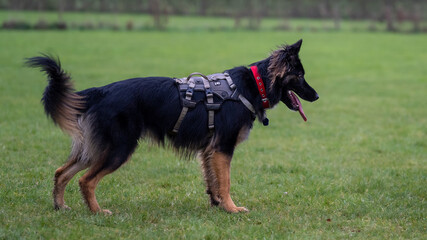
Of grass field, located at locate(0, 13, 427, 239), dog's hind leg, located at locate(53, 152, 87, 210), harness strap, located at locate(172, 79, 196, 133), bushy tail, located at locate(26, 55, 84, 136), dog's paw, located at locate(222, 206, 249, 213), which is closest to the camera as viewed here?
grass field, located at locate(0, 13, 427, 239)

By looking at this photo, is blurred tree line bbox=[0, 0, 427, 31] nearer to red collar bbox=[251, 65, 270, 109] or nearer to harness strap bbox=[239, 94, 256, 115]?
red collar bbox=[251, 65, 270, 109]

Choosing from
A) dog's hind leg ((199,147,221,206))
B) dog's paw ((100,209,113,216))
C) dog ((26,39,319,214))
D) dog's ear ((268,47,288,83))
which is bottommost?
dog's paw ((100,209,113,216))

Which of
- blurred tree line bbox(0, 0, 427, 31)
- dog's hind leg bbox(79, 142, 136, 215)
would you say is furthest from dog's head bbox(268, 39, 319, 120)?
blurred tree line bbox(0, 0, 427, 31)

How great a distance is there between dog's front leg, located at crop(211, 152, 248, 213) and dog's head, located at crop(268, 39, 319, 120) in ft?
3.52

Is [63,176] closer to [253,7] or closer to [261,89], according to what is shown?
[261,89]

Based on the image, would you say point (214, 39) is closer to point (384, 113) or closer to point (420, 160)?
point (384, 113)

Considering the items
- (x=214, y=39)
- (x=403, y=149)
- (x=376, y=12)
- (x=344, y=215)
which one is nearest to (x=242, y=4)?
(x=376, y=12)

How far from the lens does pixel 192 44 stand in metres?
31.0

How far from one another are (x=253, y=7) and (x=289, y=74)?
50.7 meters

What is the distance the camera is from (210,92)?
19.3ft

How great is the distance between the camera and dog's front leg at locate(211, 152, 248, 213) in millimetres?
5879

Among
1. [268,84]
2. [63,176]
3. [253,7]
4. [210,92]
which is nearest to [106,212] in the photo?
[63,176]

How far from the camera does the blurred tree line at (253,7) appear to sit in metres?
50.2

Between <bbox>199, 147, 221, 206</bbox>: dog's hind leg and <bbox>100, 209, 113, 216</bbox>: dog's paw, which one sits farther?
<bbox>199, 147, 221, 206</bbox>: dog's hind leg
